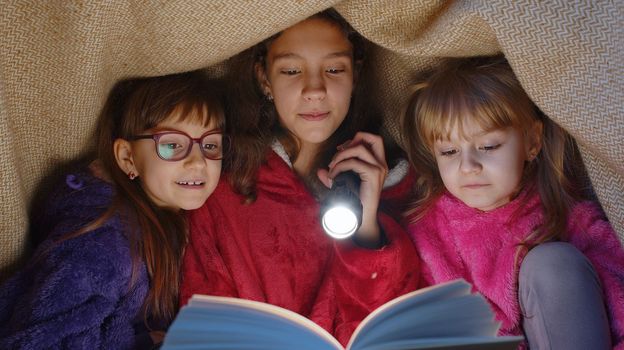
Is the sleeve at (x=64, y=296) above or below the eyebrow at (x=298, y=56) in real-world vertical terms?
below

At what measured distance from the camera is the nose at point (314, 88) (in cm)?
136

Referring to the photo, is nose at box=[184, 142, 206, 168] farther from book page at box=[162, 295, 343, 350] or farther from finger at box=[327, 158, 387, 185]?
book page at box=[162, 295, 343, 350]

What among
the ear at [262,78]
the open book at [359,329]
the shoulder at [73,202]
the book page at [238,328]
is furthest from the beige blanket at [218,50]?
the book page at [238,328]

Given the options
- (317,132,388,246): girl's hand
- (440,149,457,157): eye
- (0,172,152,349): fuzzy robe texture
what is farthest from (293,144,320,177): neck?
(0,172,152,349): fuzzy robe texture

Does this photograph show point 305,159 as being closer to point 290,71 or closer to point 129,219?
point 290,71

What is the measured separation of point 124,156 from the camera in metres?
1.34

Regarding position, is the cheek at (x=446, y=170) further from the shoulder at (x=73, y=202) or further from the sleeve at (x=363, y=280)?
the shoulder at (x=73, y=202)

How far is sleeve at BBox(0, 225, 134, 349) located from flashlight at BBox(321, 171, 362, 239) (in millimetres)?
402

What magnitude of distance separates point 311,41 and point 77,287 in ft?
2.27

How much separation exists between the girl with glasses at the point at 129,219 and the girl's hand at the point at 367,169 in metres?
0.26

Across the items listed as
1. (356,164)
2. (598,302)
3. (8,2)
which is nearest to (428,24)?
(356,164)

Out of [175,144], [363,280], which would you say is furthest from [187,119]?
[363,280]

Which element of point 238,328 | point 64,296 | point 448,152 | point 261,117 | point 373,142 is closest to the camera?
point 238,328

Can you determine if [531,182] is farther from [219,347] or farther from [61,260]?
[61,260]
